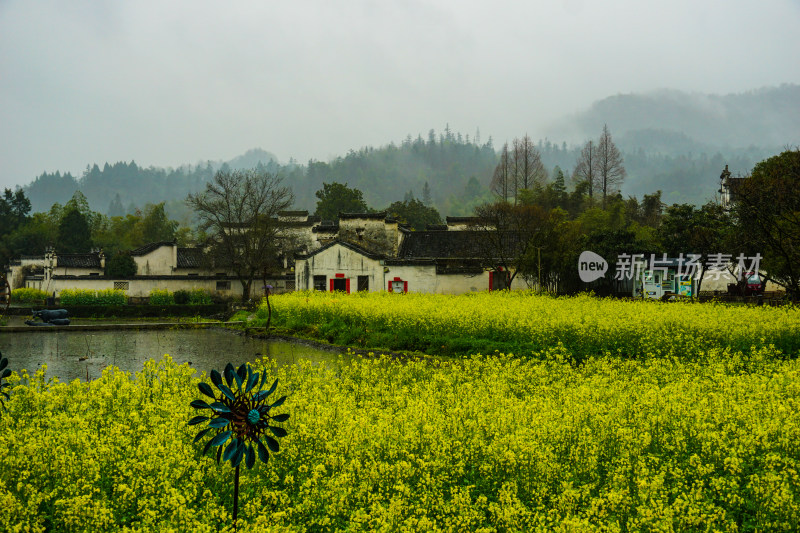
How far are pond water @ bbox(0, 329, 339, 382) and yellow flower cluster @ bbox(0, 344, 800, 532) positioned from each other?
704cm

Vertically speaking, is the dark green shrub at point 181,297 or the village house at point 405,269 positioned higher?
the village house at point 405,269

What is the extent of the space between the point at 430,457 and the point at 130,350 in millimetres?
15577

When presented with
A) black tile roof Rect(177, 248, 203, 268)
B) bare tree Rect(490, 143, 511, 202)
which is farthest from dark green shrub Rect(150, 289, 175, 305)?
bare tree Rect(490, 143, 511, 202)

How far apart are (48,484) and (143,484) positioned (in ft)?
3.34

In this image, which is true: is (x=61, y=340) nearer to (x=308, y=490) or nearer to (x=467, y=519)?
(x=308, y=490)

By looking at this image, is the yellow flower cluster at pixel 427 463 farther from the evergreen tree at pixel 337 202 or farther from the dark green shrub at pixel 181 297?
the evergreen tree at pixel 337 202

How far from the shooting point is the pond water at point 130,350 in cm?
1620

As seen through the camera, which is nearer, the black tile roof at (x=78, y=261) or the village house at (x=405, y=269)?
the village house at (x=405, y=269)

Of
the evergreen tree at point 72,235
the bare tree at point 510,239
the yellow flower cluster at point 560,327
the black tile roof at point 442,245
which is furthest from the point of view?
the evergreen tree at point 72,235

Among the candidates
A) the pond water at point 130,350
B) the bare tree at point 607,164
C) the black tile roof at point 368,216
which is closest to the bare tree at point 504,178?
the bare tree at point 607,164

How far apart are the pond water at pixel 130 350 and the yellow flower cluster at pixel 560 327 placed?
1974mm

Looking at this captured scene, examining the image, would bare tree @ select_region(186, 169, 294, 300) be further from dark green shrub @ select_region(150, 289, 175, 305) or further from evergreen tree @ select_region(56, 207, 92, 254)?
evergreen tree @ select_region(56, 207, 92, 254)

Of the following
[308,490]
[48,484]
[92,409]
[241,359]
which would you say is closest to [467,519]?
[308,490]

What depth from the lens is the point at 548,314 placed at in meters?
18.7
